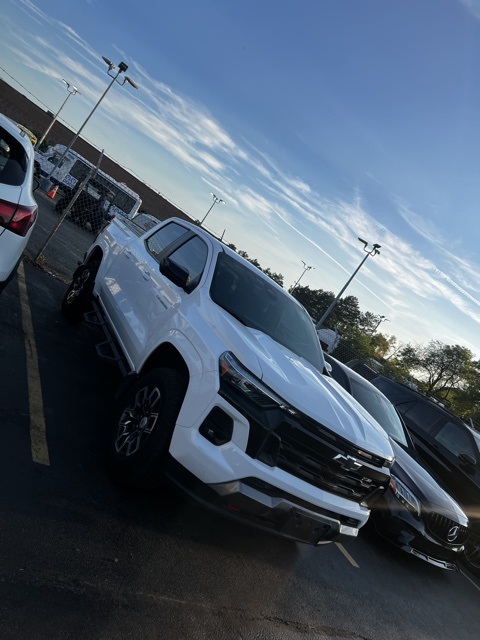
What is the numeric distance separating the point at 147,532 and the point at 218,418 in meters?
0.99

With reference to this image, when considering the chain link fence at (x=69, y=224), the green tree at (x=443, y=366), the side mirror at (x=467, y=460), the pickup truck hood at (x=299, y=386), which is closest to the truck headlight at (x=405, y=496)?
the pickup truck hood at (x=299, y=386)

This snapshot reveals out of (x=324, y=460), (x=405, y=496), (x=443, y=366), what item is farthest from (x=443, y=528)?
(x=443, y=366)

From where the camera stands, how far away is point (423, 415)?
8.38 m

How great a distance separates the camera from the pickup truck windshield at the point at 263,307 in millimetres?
3924

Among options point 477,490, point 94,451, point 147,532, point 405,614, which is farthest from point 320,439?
point 477,490

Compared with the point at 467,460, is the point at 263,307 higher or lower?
higher

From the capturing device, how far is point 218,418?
2869 mm

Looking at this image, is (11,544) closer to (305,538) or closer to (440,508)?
(305,538)

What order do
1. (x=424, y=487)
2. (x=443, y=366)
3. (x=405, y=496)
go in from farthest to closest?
(x=443, y=366) < (x=424, y=487) < (x=405, y=496)

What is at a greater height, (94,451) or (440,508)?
(440,508)

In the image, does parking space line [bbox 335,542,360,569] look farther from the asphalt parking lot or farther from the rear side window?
the rear side window

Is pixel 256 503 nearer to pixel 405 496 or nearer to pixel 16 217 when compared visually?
pixel 16 217

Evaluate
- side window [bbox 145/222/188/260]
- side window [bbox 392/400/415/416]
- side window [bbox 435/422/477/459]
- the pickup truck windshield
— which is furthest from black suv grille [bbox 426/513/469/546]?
side window [bbox 145/222/188/260]

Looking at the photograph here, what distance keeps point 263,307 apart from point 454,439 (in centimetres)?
529
